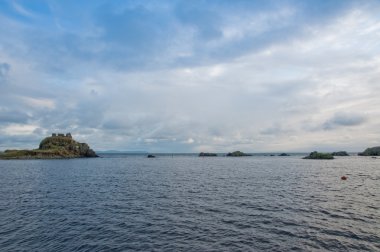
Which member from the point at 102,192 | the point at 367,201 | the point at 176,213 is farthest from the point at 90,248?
the point at 367,201

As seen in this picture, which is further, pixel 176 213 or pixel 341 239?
pixel 176 213

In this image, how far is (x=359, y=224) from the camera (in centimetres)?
3172

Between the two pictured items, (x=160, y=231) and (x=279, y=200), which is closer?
(x=160, y=231)

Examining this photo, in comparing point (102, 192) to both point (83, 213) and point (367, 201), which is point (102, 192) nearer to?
point (83, 213)

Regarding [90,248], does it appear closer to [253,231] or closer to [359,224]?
[253,231]

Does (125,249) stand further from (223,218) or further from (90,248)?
(223,218)

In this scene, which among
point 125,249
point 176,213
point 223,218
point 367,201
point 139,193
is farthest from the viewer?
point 139,193

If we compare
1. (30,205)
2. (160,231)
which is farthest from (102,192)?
Answer: (160,231)

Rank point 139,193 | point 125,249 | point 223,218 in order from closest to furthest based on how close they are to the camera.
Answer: point 125,249
point 223,218
point 139,193

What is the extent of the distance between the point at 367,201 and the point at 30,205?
5190 centimetres

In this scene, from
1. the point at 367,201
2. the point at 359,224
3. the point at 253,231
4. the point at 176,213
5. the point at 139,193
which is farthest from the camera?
the point at 139,193

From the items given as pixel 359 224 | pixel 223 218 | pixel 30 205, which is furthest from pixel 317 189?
pixel 30 205

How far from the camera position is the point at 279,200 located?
45.7m

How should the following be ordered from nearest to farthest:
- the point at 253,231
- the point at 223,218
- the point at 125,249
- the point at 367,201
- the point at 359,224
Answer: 1. the point at 125,249
2. the point at 253,231
3. the point at 359,224
4. the point at 223,218
5. the point at 367,201
